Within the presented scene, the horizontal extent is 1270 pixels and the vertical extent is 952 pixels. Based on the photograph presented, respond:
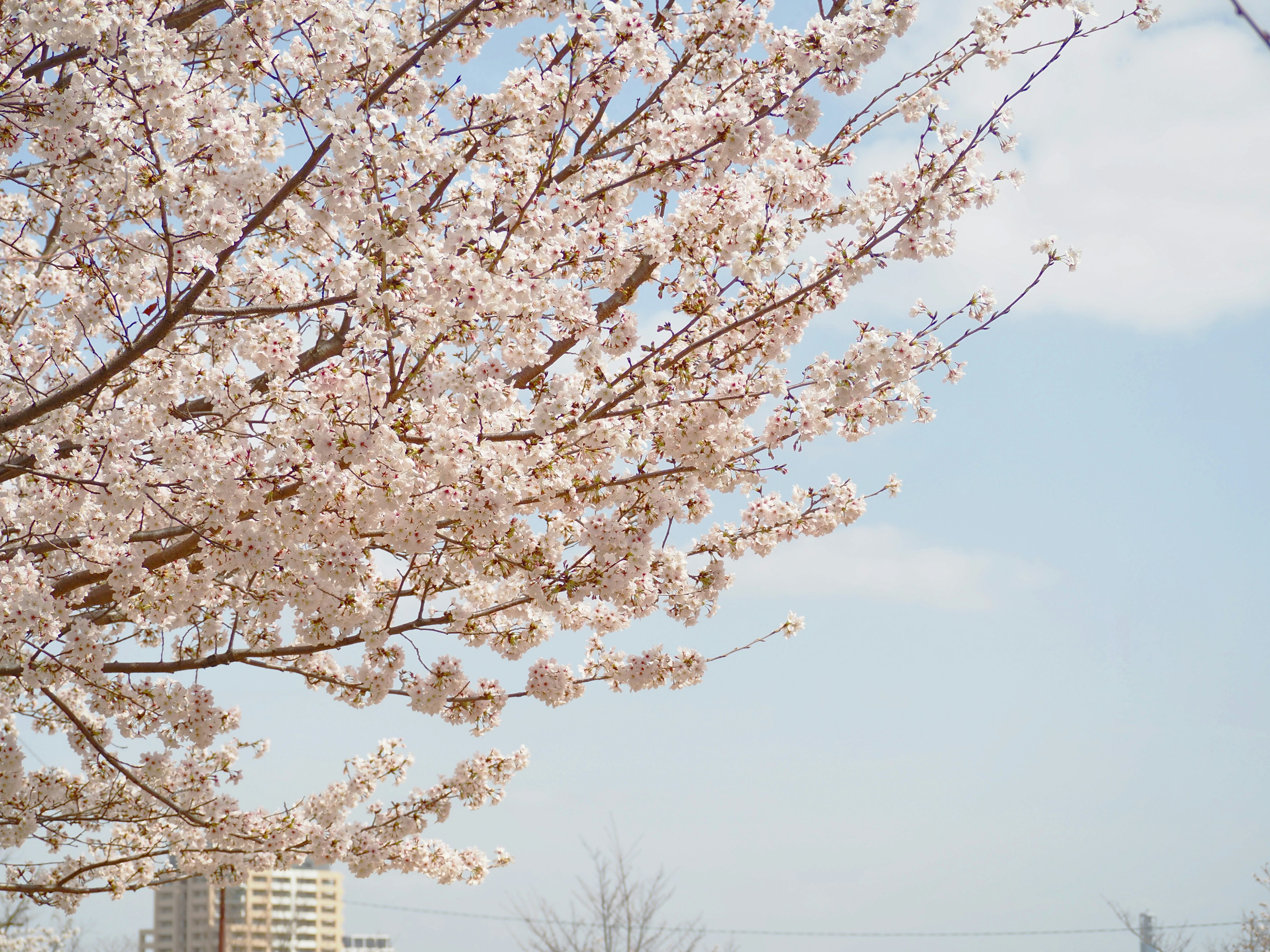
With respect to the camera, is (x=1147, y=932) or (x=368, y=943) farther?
(x=368, y=943)

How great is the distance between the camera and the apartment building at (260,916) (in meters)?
36.7

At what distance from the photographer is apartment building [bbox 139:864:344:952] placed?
36.7m

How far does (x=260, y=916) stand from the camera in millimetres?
38500

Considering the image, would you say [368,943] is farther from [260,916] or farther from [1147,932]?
[1147,932]

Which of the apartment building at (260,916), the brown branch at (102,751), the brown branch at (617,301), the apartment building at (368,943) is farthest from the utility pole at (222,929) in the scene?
the apartment building at (368,943)

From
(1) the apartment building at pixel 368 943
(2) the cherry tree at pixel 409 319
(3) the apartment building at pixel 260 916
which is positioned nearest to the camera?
(2) the cherry tree at pixel 409 319

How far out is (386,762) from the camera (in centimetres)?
769

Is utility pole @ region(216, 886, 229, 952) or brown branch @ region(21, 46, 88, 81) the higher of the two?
brown branch @ region(21, 46, 88, 81)

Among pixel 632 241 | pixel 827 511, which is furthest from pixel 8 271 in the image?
pixel 827 511

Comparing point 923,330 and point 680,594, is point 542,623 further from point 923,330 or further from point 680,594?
point 923,330

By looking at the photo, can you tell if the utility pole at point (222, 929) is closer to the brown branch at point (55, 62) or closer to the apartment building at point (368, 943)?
the brown branch at point (55, 62)

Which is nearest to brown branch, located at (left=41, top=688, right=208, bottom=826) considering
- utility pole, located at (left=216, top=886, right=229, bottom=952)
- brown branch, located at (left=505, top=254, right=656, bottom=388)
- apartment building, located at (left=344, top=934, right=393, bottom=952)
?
brown branch, located at (left=505, top=254, right=656, bottom=388)

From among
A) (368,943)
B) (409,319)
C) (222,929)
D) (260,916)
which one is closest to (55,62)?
(409,319)

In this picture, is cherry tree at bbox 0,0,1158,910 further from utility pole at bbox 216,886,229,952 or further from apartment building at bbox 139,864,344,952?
apartment building at bbox 139,864,344,952
